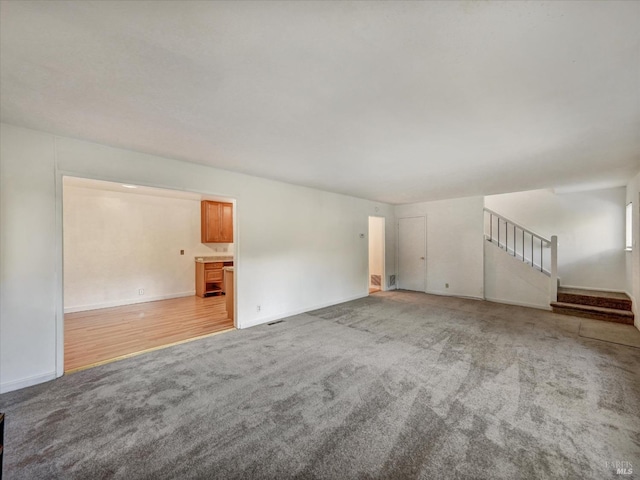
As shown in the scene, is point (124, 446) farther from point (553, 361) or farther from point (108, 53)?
point (553, 361)

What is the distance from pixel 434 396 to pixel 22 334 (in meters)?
4.02

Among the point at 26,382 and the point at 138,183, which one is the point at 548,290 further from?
the point at 26,382

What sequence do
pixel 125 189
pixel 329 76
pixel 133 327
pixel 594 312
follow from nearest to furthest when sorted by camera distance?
pixel 329 76, pixel 133 327, pixel 594 312, pixel 125 189

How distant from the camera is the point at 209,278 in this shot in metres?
6.63

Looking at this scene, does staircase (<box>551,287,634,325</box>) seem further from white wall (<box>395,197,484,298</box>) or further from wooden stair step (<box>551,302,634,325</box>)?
white wall (<box>395,197,484,298</box>)

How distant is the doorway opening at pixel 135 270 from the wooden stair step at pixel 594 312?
6340mm

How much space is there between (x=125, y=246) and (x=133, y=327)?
8.23 feet

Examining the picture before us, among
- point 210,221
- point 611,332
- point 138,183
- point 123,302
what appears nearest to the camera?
point 138,183

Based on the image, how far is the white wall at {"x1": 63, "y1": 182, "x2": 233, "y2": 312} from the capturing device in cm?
526

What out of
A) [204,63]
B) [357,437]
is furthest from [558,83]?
[357,437]

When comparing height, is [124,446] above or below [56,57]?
below

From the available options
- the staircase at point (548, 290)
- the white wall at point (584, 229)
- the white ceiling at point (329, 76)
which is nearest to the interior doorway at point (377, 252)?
the staircase at point (548, 290)

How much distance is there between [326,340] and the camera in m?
3.63

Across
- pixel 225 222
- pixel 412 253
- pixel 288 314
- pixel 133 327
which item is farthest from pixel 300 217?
pixel 412 253
